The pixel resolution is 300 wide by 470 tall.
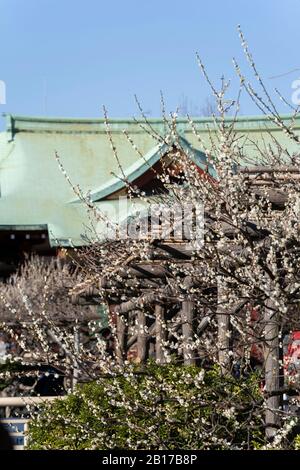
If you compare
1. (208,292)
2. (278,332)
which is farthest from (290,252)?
(208,292)

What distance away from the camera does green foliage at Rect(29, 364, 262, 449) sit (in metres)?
7.71

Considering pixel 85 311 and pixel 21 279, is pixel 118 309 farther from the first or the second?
pixel 21 279

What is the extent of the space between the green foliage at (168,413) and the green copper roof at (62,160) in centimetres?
1340

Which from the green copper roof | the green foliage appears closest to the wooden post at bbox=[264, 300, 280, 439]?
the green foliage

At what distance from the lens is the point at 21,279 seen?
21.4 meters

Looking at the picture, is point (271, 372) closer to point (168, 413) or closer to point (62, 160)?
point (168, 413)

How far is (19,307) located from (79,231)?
11.3ft

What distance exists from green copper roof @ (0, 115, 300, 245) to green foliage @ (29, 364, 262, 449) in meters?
13.4

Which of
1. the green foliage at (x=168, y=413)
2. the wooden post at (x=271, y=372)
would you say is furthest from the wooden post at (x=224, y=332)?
the wooden post at (x=271, y=372)

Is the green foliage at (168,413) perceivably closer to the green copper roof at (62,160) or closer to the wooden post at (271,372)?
the wooden post at (271,372)

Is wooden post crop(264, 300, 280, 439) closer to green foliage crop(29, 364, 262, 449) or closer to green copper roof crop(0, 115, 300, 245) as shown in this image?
green foliage crop(29, 364, 262, 449)

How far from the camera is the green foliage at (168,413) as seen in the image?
7711 mm

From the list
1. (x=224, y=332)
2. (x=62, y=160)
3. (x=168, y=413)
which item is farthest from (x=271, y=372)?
(x=62, y=160)

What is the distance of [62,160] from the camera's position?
26.4 metres
